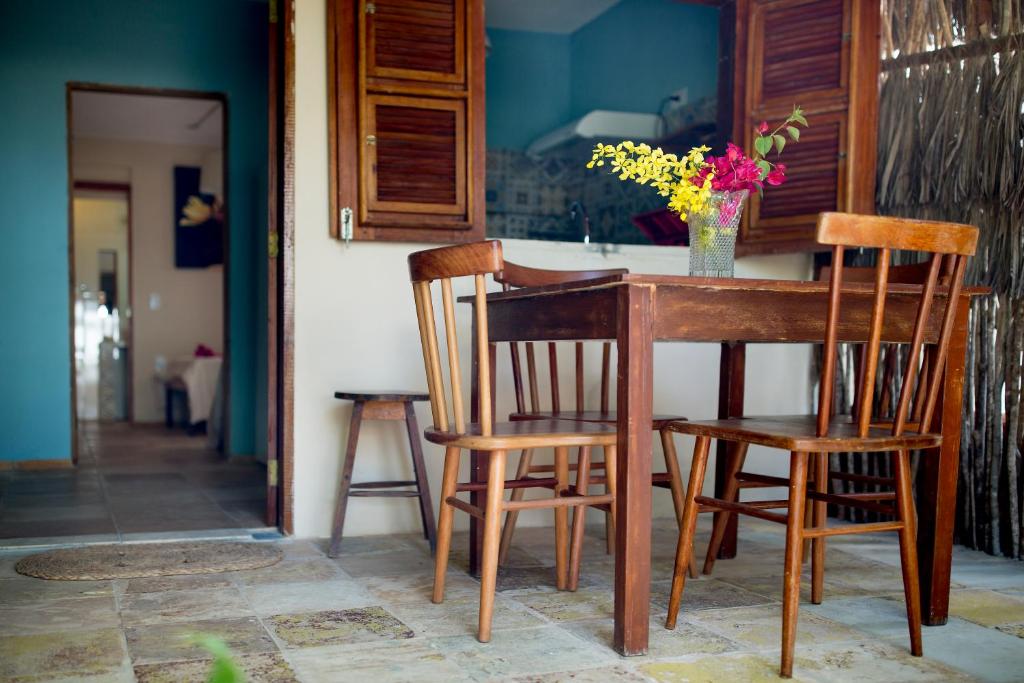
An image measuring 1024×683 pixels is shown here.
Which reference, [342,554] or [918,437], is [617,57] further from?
[918,437]

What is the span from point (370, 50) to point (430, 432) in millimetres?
1648

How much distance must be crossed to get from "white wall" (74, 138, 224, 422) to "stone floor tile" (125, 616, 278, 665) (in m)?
6.55

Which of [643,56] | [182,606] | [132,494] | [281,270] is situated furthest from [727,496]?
[643,56]

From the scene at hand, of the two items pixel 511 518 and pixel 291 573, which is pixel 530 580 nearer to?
pixel 511 518

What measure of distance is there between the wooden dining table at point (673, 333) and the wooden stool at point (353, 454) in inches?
35.8

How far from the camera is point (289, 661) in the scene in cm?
213

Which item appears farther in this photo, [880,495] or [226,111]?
[226,111]

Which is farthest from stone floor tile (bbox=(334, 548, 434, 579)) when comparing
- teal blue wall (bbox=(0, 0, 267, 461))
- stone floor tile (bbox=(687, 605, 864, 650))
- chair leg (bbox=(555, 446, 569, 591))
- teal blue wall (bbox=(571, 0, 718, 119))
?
teal blue wall (bbox=(571, 0, 718, 119))

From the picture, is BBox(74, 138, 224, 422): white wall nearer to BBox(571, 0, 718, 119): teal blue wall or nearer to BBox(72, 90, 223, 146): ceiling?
BBox(72, 90, 223, 146): ceiling

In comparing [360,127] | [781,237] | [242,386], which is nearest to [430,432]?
[360,127]

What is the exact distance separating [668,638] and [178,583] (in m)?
1.44

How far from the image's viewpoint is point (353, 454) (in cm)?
333

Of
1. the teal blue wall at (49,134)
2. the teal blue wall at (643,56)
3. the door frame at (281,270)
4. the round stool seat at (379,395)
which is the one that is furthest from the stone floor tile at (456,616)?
the teal blue wall at (643,56)

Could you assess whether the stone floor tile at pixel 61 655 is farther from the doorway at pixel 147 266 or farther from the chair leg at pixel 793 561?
the doorway at pixel 147 266
